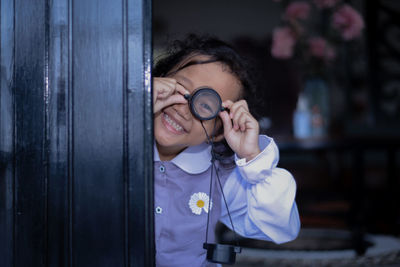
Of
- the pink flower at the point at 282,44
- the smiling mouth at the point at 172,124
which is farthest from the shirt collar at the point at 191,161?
the pink flower at the point at 282,44

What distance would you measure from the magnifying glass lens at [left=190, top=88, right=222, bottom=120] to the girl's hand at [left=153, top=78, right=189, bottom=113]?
37 millimetres

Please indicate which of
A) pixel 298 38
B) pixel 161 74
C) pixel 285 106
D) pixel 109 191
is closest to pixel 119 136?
pixel 109 191

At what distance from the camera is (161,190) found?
3.76 feet

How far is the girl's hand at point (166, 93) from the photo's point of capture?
96 cm

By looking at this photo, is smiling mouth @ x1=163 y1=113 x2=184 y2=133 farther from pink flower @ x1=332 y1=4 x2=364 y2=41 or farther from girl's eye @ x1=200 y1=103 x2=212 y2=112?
pink flower @ x1=332 y1=4 x2=364 y2=41

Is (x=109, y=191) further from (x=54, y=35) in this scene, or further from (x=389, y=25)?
(x=389, y=25)

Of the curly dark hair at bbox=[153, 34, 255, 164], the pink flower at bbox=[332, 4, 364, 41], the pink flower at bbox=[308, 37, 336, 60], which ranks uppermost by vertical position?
the pink flower at bbox=[332, 4, 364, 41]

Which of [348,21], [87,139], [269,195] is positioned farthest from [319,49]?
[87,139]

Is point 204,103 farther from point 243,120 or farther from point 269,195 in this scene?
point 269,195

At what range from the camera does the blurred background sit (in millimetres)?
2555

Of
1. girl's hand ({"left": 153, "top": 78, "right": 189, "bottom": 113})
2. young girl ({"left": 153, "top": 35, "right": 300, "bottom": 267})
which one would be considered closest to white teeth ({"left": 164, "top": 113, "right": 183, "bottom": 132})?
young girl ({"left": 153, "top": 35, "right": 300, "bottom": 267})

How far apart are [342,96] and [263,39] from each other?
3.77 feet

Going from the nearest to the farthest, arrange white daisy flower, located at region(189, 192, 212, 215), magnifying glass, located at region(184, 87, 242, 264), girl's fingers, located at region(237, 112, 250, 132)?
magnifying glass, located at region(184, 87, 242, 264)
girl's fingers, located at region(237, 112, 250, 132)
white daisy flower, located at region(189, 192, 212, 215)

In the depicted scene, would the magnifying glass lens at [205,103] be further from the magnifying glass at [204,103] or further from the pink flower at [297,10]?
the pink flower at [297,10]
